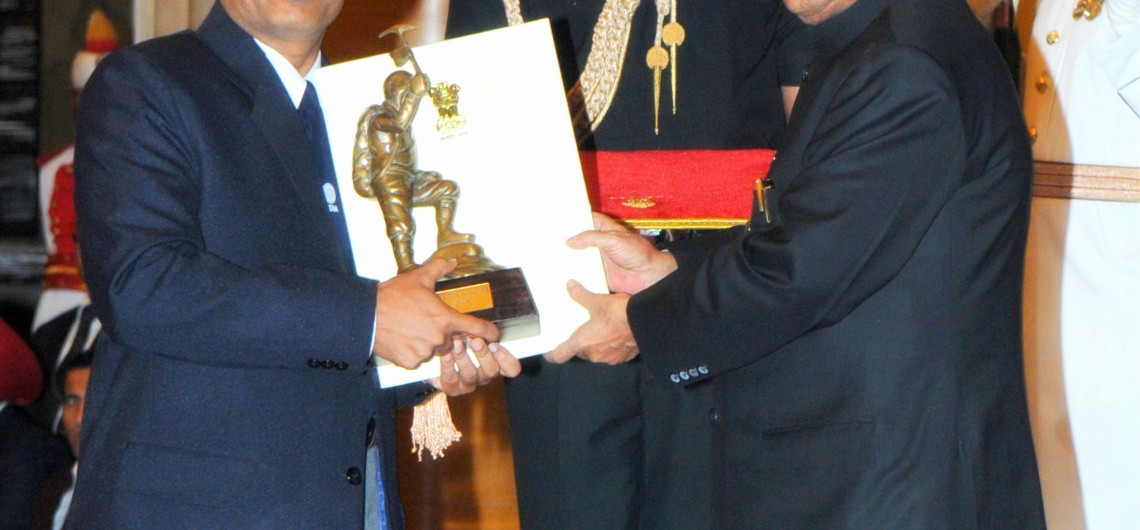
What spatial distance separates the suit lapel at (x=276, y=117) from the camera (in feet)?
5.04

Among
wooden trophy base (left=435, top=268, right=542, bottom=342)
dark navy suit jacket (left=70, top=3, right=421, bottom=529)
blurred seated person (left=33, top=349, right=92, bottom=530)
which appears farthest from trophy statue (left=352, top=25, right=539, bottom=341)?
blurred seated person (left=33, top=349, right=92, bottom=530)

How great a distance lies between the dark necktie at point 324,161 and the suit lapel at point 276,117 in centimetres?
2

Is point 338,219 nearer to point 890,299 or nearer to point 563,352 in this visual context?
point 563,352

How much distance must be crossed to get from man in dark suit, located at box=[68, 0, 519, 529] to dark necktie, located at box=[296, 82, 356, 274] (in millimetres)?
25

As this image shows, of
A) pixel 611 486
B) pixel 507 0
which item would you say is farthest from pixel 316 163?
pixel 611 486

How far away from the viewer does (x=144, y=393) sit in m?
1.43

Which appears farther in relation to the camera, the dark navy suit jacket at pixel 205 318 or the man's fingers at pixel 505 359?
the man's fingers at pixel 505 359

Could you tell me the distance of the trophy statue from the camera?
1.60 meters

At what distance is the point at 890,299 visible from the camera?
150 centimetres

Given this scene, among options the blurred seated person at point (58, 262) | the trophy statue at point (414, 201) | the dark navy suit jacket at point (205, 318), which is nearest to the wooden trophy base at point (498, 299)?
the trophy statue at point (414, 201)

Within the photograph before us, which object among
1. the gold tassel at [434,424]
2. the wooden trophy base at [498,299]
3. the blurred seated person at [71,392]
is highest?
the wooden trophy base at [498,299]

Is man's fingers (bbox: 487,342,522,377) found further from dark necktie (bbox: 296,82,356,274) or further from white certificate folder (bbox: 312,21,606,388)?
dark necktie (bbox: 296,82,356,274)

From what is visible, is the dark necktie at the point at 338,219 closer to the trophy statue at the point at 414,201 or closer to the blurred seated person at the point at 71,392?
the trophy statue at the point at 414,201

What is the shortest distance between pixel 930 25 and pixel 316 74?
30.5 inches
